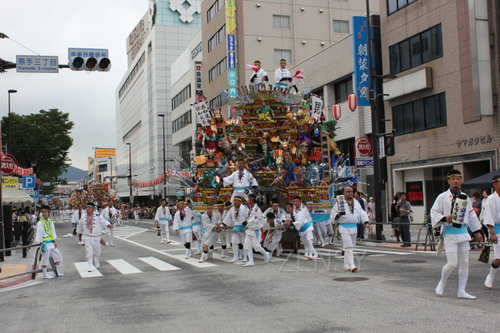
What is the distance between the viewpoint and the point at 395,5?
2964 centimetres

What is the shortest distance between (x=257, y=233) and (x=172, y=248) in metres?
7.38

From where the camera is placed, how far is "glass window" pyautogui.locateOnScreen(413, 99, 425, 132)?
27625mm

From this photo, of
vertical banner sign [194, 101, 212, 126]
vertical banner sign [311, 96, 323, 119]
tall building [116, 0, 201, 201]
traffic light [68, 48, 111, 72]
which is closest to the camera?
traffic light [68, 48, 111, 72]

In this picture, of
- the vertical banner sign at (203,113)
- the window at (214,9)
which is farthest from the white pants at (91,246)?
the window at (214,9)

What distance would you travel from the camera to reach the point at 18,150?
50594 mm

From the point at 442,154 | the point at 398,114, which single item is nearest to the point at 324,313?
the point at 442,154

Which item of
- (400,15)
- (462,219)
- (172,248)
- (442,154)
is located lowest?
(172,248)

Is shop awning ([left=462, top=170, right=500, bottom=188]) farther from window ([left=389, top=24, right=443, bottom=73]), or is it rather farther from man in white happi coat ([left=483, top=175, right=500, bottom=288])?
window ([left=389, top=24, right=443, bottom=73])

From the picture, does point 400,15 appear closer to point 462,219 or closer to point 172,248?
point 172,248

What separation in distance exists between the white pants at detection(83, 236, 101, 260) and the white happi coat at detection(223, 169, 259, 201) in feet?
13.5

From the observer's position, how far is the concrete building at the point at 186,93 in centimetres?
5767

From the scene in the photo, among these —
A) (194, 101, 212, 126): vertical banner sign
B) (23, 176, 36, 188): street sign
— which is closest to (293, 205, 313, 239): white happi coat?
(194, 101, 212, 126): vertical banner sign

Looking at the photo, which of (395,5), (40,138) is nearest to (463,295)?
(395,5)

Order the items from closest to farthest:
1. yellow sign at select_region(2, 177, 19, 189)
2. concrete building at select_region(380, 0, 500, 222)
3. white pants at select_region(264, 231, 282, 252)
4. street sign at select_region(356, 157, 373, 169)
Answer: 1. white pants at select_region(264, 231, 282, 252)
2. street sign at select_region(356, 157, 373, 169)
3. concrete building at select_region(380, 0, 500, 222)
4. yellow sign at select_region(2, 177, 19, 189)
